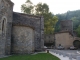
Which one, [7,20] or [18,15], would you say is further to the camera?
[18,15]

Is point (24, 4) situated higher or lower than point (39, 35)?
higher

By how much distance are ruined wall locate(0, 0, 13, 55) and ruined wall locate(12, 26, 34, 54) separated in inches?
39.6

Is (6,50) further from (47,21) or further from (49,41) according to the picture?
(49,41)

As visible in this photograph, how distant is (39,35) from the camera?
24281 millimetres

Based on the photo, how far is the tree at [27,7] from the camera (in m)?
40.7

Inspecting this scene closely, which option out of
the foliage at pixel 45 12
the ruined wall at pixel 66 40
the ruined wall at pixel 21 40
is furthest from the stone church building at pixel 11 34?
the ruined wall at pixel 66 40

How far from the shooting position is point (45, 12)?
126ft

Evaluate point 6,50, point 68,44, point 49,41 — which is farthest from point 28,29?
point 49,41

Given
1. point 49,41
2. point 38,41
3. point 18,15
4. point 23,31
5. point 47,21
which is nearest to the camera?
point 23,31

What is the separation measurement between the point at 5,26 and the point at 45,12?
24063 millimetres

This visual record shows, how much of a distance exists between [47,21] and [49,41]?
14.8 m

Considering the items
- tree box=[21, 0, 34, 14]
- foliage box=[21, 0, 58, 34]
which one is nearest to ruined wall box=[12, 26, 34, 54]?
foliage box=[21, 0, 58, 34]

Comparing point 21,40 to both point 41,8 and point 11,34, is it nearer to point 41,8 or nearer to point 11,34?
point 11,34

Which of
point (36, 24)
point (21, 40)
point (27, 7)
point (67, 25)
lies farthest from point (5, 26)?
point (67, 25)
